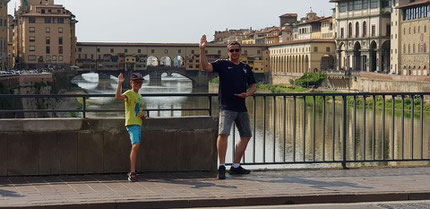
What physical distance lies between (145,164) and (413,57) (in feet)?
247

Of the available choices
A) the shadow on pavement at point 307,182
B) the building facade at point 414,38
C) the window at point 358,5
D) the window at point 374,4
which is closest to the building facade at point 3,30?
the building facade at point 414,38

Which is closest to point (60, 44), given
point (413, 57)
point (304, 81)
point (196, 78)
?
point (196, 78)

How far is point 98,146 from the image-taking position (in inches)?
390

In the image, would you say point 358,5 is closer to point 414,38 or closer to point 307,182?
point 414,38

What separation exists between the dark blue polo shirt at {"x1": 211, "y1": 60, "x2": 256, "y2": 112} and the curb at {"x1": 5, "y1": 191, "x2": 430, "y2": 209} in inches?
70.9

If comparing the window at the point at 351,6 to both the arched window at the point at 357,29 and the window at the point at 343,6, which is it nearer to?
the window at the point at 343,6

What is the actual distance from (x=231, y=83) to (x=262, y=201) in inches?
76.4

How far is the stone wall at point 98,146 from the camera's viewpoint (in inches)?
379

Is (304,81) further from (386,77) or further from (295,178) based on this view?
(295,178)

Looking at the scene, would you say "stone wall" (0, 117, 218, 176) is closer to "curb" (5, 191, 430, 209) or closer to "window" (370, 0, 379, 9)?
"curb" (5, 191, 430, 209)

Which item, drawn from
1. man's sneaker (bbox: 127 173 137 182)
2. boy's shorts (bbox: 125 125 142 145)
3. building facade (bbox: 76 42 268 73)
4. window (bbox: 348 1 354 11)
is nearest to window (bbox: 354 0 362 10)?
window (bbox: 348 1 354 11)

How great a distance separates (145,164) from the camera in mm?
9969

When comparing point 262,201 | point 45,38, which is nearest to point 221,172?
point 262,201

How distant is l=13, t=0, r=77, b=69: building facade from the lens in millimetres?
113812
